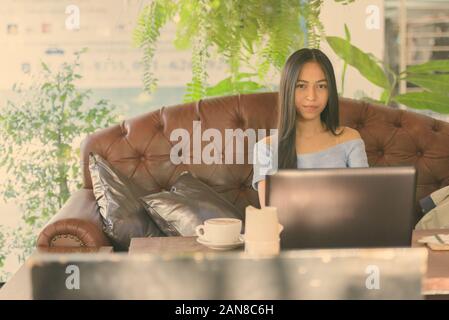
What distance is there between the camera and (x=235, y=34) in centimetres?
333

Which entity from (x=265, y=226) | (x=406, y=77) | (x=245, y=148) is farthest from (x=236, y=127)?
(x=265, y=226)

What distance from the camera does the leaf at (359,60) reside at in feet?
11.2

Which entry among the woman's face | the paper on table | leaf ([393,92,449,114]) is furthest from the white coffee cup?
leaf ([393,92,449,114])

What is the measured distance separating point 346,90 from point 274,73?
1.21ft

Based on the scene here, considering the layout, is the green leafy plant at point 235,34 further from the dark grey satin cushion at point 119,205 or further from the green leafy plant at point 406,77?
the dark grey satin cushion at point 119,205

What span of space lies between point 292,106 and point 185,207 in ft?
1.99

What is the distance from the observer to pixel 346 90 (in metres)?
3.45

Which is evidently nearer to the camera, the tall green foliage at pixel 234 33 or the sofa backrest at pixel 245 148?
the sofa backrest at pixel 245 148

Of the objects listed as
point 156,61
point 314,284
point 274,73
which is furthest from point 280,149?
point 314,284

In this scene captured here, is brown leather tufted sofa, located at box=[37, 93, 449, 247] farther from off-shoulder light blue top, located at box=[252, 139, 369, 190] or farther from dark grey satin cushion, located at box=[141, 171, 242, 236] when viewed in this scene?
off-shoulder light blue top, located at box=[252, 139, 369, 190]

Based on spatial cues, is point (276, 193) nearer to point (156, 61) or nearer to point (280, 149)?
point (280, 149)

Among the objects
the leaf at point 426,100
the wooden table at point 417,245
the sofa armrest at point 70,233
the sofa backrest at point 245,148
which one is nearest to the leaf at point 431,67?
the leaf at point 426,100

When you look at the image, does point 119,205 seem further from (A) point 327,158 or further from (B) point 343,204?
(B) point 343,204

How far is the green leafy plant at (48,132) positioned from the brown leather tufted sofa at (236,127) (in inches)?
16.0
